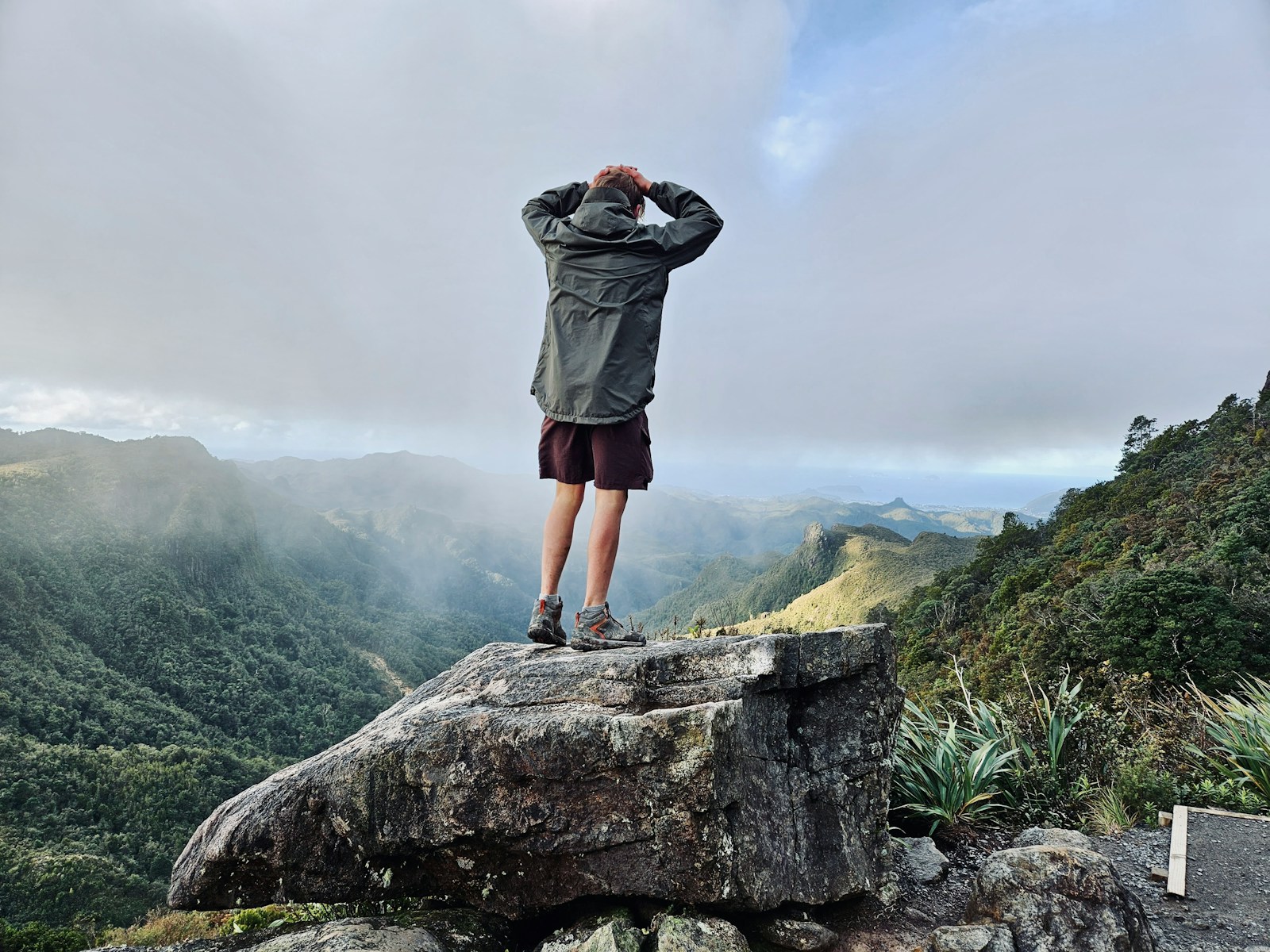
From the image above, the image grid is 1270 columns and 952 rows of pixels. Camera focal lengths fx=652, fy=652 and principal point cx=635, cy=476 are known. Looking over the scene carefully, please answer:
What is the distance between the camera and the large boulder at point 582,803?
145 inches

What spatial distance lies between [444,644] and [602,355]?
175 metres

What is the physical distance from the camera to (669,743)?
3.67m

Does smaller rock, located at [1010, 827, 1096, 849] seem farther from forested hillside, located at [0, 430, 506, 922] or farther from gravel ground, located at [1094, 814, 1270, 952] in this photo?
forested hillside, located at [0, 430, 506, 922]

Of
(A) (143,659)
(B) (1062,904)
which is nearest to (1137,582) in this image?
(B) (1062,904)

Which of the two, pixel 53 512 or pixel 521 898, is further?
pixel 53 512

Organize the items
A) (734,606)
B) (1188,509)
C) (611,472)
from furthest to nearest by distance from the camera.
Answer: (734,606), (1188,509), (611,472)

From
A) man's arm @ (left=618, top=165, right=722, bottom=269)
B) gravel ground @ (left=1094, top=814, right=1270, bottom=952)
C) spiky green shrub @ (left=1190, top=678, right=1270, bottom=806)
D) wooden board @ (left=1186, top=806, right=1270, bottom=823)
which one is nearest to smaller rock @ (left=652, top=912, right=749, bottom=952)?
gravel ground @ (left=1094, top=814, right=1270, bottom=952)

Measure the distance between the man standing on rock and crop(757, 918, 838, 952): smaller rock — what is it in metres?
1.98

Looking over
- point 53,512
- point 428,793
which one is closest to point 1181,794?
point 428,793

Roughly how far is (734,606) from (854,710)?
125865 millimetres

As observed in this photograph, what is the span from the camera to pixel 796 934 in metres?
3.83

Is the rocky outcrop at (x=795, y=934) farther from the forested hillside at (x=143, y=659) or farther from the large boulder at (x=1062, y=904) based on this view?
the forested hillside at (x=143, y=659)

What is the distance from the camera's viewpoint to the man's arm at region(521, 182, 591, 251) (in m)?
5.27

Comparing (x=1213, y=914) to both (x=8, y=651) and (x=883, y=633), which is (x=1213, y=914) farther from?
(x=8, y=651)
